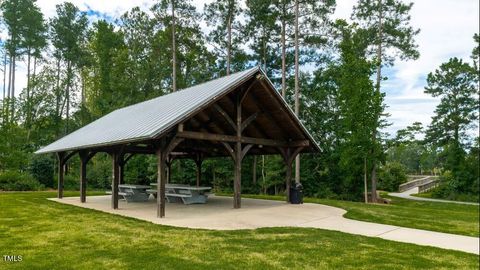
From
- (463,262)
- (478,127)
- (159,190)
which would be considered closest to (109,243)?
(159,190)

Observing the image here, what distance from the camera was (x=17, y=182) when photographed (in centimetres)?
1936

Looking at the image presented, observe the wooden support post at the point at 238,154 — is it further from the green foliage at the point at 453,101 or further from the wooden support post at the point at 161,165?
the green foliage at the point at 453,101

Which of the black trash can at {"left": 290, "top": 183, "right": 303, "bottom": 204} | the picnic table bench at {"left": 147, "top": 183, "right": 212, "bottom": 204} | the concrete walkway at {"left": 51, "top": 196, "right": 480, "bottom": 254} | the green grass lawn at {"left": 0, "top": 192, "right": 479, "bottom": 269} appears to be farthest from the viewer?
the black trash can at {"left": 290, "top": 183, "right": 303, "bottom": 204}

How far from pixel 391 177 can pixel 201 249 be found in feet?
99.9

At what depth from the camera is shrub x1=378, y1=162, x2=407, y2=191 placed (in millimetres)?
32281

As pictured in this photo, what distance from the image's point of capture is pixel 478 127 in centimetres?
2817

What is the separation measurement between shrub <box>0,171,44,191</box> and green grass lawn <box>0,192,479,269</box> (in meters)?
12.8

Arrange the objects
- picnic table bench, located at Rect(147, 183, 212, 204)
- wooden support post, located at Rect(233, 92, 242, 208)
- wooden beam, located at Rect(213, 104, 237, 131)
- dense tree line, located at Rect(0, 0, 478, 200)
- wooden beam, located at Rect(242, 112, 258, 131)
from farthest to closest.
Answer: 1. dense tree line, located at Rect(0, 0, 478, 200)
2. picnic table bench, located at Rect(147, 183, 212, 204)
3. wooden beam, located at Rect(242, 112, 258, 131)
4. wooden support post, located at Rect(233, 92, 242, 208)
5. wooden beam, located at Rect(213, 104, 237, 131)

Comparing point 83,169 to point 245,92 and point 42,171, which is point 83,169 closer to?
point 245,92

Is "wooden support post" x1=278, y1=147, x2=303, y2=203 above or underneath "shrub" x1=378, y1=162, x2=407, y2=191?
above

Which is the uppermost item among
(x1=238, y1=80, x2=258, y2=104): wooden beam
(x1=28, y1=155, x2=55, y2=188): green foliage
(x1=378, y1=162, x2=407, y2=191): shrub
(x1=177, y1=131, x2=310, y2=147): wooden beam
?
(x1=238, y1=80, x2=258, y2=104): wooden beam

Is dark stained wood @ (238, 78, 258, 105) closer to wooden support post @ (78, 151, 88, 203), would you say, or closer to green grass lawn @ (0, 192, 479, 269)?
green grass lawn @ (0, 192, 479, 269)

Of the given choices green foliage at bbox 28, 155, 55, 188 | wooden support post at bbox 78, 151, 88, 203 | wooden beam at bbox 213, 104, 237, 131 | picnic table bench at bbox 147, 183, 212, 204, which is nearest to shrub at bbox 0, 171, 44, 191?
green foliage at bbox 28, 155, 55, 188

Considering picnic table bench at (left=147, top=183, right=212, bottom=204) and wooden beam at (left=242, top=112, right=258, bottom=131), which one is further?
picnic table bench at (left=147, top=183, right=212, bottom=204)
